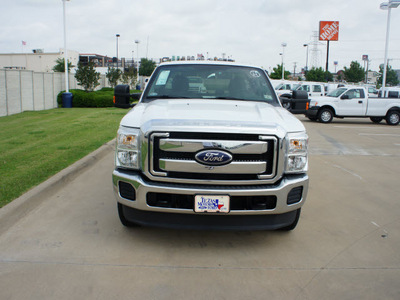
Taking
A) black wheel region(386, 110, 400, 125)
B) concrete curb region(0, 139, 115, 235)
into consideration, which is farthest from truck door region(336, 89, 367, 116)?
concrete curb region(0, 139, 115, 235)

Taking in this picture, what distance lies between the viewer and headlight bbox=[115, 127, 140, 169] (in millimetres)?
3861

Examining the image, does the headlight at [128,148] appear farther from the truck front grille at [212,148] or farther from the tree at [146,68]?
the tree at [146,68]

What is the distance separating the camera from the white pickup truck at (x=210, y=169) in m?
3.69

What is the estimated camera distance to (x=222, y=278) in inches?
136

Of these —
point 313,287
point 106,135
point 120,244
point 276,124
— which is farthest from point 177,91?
point 106,135

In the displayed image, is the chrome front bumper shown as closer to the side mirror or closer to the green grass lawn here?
the side mirror

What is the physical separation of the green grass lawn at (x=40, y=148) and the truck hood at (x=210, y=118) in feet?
7.73

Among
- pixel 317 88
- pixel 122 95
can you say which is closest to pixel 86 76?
pixel 317 88

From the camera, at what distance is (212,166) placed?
145 inches

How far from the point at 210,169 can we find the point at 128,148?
0.85m

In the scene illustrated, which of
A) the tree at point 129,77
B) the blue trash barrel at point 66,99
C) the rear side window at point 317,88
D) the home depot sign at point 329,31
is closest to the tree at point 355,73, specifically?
the home depot sign at point 329,31

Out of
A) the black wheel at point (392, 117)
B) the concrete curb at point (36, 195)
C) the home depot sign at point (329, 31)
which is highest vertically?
the home depot sign at point (329, 31)

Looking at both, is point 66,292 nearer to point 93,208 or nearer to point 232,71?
point 93,208

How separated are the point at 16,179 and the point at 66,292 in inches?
134
